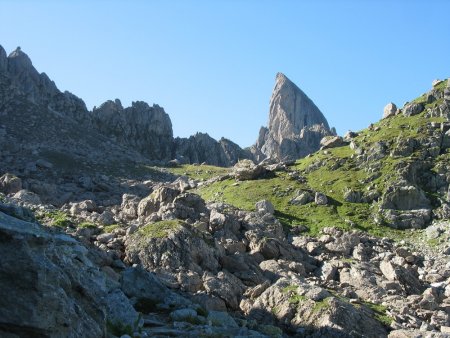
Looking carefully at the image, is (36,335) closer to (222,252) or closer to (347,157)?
(222,252)

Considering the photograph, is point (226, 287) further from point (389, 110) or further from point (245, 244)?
point (389, 110)

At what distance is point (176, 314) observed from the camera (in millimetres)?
15844

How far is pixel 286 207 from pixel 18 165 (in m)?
37.9

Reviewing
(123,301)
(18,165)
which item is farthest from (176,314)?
(18,165)

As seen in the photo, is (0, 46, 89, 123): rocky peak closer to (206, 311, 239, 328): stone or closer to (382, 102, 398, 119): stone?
(382, 102, 398, 119): stone

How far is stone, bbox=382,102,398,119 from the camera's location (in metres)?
81.9

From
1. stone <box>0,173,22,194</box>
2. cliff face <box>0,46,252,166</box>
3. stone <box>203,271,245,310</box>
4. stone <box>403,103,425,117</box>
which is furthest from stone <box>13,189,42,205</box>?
stone <box>403,103,425,117</box>

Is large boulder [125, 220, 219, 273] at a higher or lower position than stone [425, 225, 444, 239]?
lower

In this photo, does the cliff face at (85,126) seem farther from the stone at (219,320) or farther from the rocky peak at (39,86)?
the stone at (219,320)

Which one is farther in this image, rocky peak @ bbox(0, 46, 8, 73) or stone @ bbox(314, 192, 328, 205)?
rocky peak @ bbox(0, 46, 8, 73)

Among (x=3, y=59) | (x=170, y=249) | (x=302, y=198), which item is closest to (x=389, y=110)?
(x=302, y=198)

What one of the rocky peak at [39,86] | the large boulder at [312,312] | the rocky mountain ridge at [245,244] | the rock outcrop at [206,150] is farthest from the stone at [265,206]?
the rock outcrop at [206,150]

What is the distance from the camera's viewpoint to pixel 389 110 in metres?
84.1

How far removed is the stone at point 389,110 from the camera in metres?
81.9
